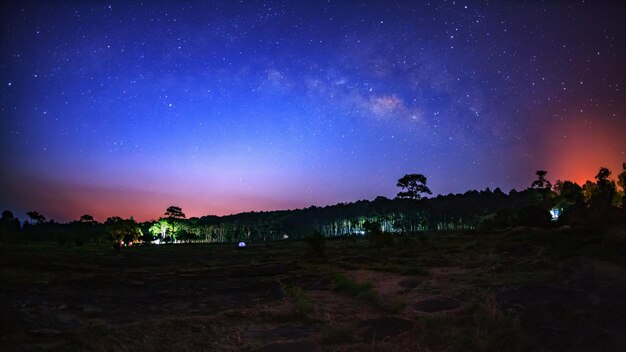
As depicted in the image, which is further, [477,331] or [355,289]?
[355,289]

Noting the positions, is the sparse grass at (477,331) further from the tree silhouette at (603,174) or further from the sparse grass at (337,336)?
the tree silhouette at (603,174)

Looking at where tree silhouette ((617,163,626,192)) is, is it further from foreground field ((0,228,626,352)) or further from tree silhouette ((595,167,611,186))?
foreground field ((0,228,626,352))

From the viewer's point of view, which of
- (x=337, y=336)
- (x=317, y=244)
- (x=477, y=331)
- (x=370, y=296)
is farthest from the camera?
(x=317, y=244)

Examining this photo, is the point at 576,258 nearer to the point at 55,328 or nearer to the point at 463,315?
the point at 463,315

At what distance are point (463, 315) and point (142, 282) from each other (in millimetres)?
21269

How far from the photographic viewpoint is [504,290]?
49.0 ft

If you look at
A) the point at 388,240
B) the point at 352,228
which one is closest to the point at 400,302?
the point at 388,240

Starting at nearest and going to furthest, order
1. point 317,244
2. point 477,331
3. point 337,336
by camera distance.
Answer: point 477,331
point 337,336
point 317,244

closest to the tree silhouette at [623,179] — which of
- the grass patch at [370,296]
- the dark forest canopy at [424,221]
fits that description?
the dark forest canopy at [424,221]

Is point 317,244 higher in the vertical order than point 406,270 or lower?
higher

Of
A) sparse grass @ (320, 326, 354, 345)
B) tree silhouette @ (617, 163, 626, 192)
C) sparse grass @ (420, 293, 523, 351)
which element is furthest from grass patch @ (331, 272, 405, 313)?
tree silhouette @ (617, 163, 626, 192)

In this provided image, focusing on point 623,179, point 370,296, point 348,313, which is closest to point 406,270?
point 370,296

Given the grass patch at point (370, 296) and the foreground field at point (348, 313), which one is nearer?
the foreground field at point (348, 313)

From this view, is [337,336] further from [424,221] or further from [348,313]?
[424,221]
